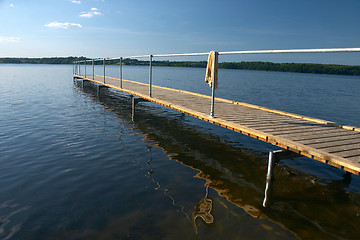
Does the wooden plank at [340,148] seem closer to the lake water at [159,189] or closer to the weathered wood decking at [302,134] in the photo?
the weathered wood decking at [302,134]

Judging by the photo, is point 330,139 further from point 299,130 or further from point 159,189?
point 159,189

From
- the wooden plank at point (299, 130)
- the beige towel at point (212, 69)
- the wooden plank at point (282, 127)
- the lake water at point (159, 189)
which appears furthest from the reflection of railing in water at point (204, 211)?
the beige towel at point (212, 69)

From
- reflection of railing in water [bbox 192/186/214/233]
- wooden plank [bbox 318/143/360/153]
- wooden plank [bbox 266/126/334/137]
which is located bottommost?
reflection of railing in water [bbox 192/186/214/233]

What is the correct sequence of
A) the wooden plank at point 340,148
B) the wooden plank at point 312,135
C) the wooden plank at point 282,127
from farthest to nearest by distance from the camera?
the wooden plank at point 282,127, the wooden plank at point 312,135, the wooden plank at point 340,148

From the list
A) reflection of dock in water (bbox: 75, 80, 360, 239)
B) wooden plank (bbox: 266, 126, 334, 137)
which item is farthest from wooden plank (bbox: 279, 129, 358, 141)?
reflection of dock in water (bbox: 75, 80, 360, 239)

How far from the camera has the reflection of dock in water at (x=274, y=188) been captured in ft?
15.3

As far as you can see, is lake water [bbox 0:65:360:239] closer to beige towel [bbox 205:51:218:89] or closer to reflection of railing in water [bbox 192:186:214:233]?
reflection of railing in water [bbox 192:186:214:233]

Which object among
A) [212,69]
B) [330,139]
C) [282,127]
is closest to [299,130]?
[282,127]

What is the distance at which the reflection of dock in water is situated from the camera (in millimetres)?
4656

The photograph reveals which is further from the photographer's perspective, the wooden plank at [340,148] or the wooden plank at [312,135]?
the wooden plank at [312,135]

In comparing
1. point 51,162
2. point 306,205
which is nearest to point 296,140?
point 306,205

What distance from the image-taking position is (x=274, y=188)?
589 centimetres

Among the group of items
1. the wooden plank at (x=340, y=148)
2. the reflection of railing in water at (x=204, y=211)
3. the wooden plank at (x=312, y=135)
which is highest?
the wooden plank at (x=312, y=135)

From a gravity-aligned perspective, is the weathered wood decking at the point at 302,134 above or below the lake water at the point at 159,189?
above
